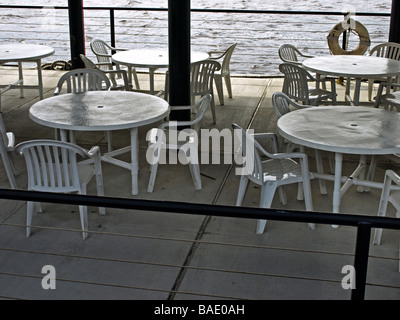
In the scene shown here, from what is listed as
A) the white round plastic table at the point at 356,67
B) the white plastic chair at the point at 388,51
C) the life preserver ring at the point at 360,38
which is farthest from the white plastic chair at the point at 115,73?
the life preserver ring at the point at 360,38

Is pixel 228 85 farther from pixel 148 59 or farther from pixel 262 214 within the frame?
pixel 262 214

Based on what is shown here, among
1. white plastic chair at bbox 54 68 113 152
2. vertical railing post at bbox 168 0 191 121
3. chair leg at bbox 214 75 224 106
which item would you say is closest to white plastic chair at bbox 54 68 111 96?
white plastic chair at bbox 54 68 113 152

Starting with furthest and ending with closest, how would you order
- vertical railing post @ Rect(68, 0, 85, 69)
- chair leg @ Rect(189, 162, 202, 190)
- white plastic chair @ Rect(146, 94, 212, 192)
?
1. vertical railing post @ Rect(68, 0, 85, 69)
2. chair leg @ Rect(189, 162, 202, 190)
3. white plastic chair @ Rect(146, 94, 212, 192)

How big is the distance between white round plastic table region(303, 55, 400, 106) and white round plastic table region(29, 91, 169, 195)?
208cm

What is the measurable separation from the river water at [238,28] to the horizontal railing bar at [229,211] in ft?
38.6

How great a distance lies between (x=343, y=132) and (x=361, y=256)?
8.29ft

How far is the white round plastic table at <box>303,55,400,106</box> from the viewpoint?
640 centimetres

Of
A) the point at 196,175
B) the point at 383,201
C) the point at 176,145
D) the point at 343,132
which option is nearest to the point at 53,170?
the point at 176,145

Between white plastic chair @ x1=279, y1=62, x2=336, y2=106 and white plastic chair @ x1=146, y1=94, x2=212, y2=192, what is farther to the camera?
white plastic chair @ x1=279, y1=62, x2=336, y2=106

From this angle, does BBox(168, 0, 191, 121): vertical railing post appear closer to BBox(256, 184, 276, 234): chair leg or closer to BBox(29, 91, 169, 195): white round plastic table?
BBox(29, 91, 169, 195): white round plastic table

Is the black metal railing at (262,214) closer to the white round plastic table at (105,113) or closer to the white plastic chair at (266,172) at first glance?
the white plastic chair at (266,172)

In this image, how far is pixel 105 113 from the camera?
5.05 metres
